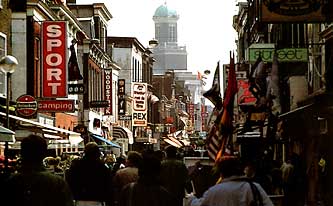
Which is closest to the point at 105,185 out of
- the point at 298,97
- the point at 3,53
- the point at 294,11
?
the point at 294,11

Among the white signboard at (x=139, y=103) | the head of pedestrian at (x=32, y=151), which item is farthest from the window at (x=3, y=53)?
the white signboard at (x=139, y=103)

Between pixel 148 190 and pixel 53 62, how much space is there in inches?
1086

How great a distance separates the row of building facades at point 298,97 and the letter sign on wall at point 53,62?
24.8 feet

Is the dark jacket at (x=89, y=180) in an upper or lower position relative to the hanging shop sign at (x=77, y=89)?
lower

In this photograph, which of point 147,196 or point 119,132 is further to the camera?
point 119,132

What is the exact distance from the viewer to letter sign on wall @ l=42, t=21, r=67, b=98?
37625 millimetres

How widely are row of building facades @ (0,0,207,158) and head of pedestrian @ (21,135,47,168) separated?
619 inches

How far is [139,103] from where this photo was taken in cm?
7844

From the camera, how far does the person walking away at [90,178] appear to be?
13742 mm

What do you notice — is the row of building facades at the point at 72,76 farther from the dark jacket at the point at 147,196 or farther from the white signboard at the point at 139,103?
the dark jacket at the point at 147,196

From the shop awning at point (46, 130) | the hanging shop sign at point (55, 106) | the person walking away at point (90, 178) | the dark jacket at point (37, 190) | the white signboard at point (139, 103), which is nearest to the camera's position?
the dark jacket at point (37, 190)

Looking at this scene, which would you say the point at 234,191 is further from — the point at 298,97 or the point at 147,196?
the point at 298,97

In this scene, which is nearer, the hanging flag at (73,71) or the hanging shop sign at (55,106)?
the hanging shop sign at (55,106)

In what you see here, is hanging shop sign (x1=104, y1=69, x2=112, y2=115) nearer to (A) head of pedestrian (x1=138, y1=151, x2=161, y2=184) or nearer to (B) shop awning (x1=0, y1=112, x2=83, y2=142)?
(B) shop awning (x1=0, y1=112, x2=83, y2=142)
